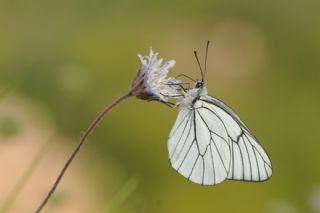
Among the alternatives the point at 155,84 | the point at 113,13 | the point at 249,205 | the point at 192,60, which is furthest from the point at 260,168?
the point at 113,13

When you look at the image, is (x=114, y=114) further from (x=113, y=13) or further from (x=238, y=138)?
(x=238, y=138)

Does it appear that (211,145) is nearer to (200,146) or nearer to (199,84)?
(200,146)

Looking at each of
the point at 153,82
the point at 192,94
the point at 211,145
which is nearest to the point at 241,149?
the point at 211,145

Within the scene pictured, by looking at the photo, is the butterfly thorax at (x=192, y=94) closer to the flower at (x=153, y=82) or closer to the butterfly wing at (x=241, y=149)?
the butterfly wing at (x=241, y=149)

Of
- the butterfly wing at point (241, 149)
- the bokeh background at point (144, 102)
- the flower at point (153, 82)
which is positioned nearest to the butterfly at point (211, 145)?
the butterfly wing at point (241, 149)

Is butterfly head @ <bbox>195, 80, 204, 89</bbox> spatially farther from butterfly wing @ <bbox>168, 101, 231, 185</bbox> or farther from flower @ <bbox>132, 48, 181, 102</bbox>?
flower @ <bbox>132, 48, 181, 102</bbox>

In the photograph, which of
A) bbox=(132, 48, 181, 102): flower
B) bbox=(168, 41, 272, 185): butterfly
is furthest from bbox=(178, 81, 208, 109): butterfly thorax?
bbox=(132, 48, 181, 102): flower
